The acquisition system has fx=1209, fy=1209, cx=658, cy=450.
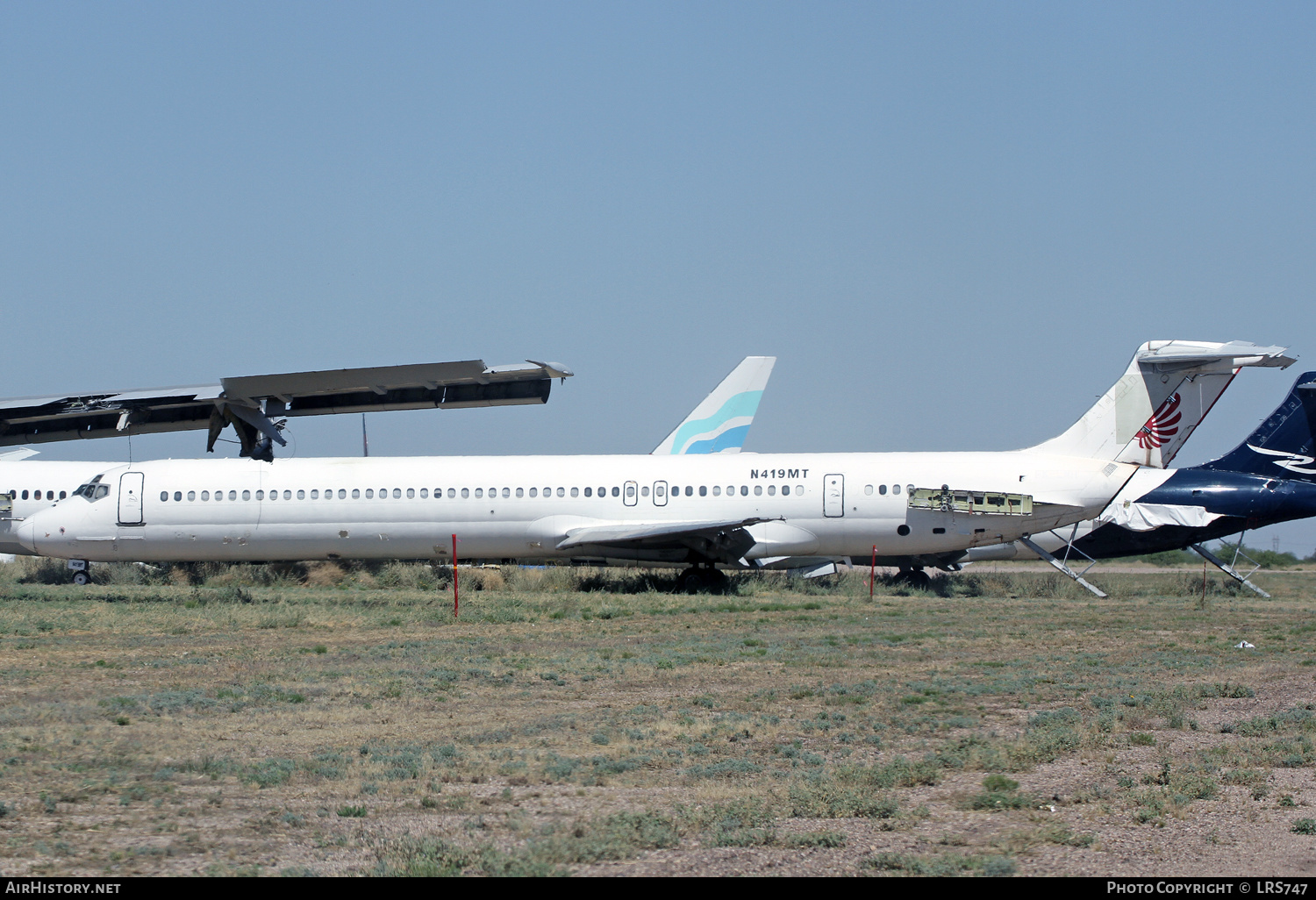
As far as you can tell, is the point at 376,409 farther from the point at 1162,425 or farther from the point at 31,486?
the point at 1162,425

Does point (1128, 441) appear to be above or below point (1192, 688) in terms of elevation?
above

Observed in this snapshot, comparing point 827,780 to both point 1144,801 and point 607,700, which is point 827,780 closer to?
point 1144,801

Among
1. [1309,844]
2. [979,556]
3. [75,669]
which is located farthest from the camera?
[979,556]

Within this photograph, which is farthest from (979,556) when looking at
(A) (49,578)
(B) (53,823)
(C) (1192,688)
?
(B) (53,823)

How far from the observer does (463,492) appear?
2755 centimetres

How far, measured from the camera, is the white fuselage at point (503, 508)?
26.8 m

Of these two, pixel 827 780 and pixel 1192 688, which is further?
pixel 1192 688

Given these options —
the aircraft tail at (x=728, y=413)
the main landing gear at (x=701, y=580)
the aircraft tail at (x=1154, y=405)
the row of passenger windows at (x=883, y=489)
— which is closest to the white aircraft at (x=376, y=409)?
the aircraft tail at (x=728, y=413)

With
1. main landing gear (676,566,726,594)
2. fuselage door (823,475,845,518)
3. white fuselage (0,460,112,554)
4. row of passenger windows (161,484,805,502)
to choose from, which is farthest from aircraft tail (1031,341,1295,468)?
white fuselage (0,460,112,554)

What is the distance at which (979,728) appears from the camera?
9898mm

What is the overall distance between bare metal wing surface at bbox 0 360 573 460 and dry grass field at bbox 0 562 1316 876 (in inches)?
119

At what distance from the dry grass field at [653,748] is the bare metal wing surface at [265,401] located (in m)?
3.01

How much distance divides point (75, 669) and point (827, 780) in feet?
29.9

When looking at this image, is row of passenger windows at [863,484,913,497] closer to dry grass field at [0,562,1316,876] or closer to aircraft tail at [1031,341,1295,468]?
aircraft tail at [1031,341,1295,468]
